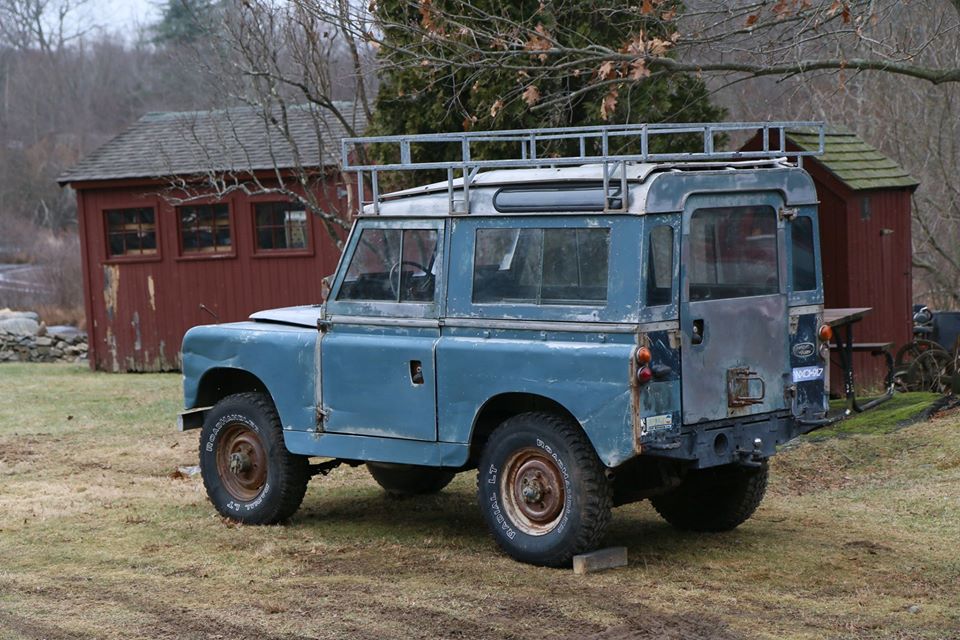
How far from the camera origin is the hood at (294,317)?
909 cm

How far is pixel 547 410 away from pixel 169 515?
343 cm

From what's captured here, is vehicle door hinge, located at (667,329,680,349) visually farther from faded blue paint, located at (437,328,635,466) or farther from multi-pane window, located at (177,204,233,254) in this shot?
multi-pane window, located at (177,204,233,254)

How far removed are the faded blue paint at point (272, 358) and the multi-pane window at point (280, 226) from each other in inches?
483

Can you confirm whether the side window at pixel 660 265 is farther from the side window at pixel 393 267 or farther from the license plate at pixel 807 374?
the side window at pixel 393 267

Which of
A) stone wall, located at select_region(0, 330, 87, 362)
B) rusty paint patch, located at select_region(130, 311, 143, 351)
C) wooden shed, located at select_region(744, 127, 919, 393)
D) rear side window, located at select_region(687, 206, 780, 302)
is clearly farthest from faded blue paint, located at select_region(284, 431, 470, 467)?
stone wall, located at select_region(0, 330, 87, 362)

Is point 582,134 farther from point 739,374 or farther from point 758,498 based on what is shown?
point 758,498

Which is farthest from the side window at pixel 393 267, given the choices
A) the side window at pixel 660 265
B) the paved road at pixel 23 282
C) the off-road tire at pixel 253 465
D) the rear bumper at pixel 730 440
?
the paved road at pixel 23 282

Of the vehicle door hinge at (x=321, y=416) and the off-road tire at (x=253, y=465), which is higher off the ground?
the vehicle door hinge at (x=321, y=416)

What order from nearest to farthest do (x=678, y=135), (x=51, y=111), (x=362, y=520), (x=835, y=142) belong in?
(x=362, y=520)
(x=678, y=135)
(x=835, y=142)
(x=51, y=111)

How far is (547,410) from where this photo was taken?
25.8 ft

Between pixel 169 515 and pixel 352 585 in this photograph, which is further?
pixel 169 515

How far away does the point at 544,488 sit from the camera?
7828 millimetres

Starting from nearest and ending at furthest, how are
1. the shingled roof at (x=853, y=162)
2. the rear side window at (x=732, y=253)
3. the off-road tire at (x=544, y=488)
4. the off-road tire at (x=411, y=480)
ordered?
the off-road tire at (x=544, y=488)
the rear side window at (x=732, y=253)
the off-road tire at (x=411, y=480)
the shingled roof at (x=853, y=162)

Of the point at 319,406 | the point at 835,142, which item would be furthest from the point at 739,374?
the point at 835,142
